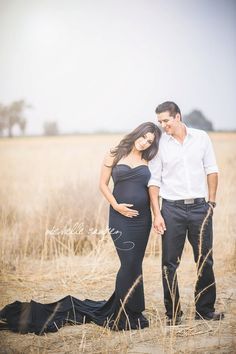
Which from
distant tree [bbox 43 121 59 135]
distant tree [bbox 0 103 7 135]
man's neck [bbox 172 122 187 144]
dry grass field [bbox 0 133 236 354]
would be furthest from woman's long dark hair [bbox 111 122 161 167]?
distant tree [bbox 0 103 7 135]

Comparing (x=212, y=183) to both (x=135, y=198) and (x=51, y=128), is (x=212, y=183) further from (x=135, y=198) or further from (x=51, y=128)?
(x=51, y=128)

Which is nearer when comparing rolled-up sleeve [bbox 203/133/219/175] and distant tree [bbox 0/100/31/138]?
rolled-up sleeve [bbox 203/133/219/175]

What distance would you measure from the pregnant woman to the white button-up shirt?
0.07 metres

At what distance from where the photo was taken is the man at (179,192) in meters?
3.11

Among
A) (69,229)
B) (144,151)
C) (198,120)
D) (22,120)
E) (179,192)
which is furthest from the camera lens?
(22,120)

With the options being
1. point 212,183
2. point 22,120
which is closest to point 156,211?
point 212,183

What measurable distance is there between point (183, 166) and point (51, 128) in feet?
4.74

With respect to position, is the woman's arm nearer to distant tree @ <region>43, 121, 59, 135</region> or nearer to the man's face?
the man's face

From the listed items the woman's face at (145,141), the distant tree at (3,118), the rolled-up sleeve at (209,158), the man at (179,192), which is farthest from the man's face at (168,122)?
the distant tree at (3,118)

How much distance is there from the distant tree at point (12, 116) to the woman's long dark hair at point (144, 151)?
44.5 inches

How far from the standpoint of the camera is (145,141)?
3.14m

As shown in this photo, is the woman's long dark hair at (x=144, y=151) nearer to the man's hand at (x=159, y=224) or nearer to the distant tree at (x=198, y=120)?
the man's hand at (x=159, y=224)

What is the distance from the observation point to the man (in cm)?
311

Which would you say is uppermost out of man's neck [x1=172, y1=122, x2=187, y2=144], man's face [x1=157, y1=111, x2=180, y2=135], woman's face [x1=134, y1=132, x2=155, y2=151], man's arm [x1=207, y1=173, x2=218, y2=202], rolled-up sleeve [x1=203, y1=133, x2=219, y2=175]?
man's face [x1=157, y1=111, x2=180, y2=135]
